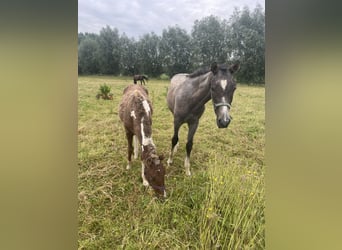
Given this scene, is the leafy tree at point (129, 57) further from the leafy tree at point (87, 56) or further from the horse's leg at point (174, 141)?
the horse's leg at point (174, 141)

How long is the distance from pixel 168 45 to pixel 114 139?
2.15ft

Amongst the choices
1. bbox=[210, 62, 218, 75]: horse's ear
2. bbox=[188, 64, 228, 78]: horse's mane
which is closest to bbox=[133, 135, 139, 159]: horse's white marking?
bbox=[188, 64, 228, 78]: horse's mane

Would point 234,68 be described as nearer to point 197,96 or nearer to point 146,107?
point 197,96

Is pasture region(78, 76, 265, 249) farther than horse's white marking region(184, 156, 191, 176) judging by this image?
No

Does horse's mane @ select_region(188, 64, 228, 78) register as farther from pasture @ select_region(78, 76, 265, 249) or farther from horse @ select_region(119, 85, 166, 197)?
horse @ select_region(119, 85, 166, 197)

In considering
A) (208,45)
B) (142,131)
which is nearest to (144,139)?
(142,131)

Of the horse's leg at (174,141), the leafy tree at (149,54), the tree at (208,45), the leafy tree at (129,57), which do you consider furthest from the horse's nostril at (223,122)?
the leafy tree at (129,57)

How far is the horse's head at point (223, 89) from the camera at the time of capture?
189 cm

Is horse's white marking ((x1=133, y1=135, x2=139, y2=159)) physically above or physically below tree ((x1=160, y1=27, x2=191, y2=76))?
below

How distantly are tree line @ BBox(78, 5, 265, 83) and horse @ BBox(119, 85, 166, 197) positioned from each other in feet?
0.48

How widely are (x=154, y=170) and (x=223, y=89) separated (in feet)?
2.08

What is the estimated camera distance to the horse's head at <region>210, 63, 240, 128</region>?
1892mm

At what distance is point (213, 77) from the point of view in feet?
6.25
